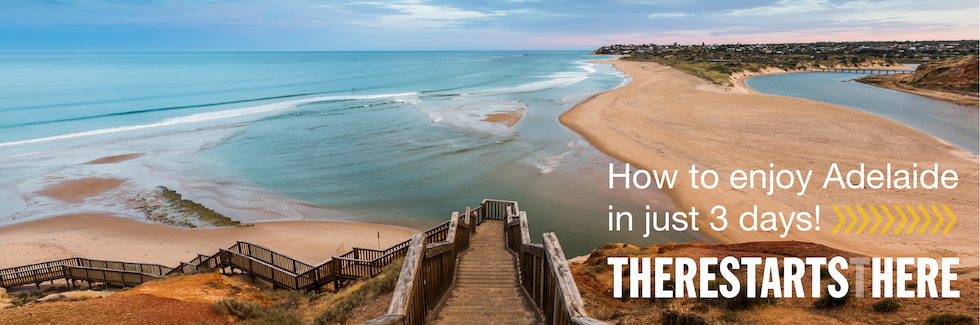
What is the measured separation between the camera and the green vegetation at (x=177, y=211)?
59.2ft

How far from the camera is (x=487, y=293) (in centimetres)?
765

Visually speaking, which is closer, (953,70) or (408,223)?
(408,223)

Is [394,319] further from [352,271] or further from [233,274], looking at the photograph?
[233,274]

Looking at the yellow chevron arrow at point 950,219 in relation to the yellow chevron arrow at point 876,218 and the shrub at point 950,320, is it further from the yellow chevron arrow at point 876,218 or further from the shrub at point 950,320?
the shrub at point 950,320

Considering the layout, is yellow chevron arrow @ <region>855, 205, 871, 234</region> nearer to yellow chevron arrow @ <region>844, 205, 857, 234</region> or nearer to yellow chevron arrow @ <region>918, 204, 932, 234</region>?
yellow chevron arrow @ <region>844, 205, 857, 234</region>

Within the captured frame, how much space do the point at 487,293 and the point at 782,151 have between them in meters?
23.4

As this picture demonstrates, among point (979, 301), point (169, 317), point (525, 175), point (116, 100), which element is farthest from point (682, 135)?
point (116, 100)

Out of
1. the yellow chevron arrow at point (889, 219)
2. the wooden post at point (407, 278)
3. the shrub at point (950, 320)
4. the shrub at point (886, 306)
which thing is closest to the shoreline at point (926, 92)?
the yellow chevron arrow at point (889, 219)

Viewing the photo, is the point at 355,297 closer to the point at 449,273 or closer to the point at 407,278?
the point at 449,273

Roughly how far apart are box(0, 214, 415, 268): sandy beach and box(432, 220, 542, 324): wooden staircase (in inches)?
261

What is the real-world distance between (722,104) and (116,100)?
68.4 m

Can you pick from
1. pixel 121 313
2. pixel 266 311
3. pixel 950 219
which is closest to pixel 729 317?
pixel 266 311

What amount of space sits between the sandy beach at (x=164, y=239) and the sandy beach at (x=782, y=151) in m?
12.6

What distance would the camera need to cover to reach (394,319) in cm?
453
